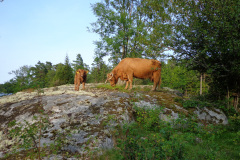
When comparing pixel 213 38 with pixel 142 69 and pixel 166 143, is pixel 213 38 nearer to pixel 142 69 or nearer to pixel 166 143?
pixel 142 69

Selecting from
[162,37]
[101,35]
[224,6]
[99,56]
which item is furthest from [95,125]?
[101,35]

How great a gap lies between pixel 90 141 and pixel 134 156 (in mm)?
1843

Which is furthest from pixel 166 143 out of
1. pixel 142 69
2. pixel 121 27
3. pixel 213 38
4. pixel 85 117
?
pixel 121 27

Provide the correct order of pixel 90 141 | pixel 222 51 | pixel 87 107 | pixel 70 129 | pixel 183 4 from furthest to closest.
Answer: pixel 183 4 < pixel 222 51 < pixel 87 107 < pixel 70 129 < pixel 90 141

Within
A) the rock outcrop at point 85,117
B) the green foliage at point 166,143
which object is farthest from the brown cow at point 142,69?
the green foliage at point 166,143

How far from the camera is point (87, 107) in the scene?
6.36m

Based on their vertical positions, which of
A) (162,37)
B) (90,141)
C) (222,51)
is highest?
(162,37)

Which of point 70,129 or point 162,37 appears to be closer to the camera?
point 70,129

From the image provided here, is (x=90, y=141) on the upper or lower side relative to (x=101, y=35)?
lower

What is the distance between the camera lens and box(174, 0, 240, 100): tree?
24.2 feet

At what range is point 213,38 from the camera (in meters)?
8.05

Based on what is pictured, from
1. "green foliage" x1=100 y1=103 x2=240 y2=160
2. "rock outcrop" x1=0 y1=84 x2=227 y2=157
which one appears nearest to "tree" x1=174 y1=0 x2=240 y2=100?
"rock outcrop" x1=0 y1=84 x2=227 y2=157

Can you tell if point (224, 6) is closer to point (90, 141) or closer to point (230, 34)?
point (230, 34)

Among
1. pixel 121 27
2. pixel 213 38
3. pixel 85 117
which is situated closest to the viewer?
pixel 85 117
